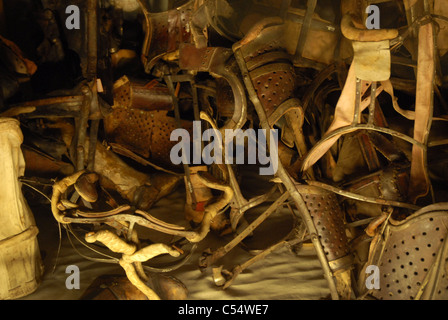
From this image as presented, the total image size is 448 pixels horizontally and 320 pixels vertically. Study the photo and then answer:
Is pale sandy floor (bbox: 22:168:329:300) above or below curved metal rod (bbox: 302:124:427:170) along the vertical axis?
below

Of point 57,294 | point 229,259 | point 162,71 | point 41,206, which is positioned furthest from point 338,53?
point 41,206

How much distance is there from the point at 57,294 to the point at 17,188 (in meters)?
0.80

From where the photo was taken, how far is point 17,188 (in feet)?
8.40

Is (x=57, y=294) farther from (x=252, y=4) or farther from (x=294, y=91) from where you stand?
(x=252, y=4)

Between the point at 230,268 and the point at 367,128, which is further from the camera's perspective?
the point at 230,268

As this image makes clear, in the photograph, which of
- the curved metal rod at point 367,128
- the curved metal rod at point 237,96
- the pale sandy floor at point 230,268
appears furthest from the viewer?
the pale sandy floor at point 230,268

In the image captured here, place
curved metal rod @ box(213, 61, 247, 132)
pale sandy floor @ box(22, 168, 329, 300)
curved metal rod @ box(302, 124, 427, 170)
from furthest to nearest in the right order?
1. pale sandy floor @ box(22, 168, 329, 300)
2. curved metal rod @ box(213, 61, 247, 132)
3. curved metal rod @ box(302, 124, 427, 170)

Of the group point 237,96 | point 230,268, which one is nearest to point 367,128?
point 237,96

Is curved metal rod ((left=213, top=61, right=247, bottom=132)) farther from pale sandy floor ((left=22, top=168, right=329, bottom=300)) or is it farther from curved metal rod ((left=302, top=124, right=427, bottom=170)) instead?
pale sandy floor ((left=22, top=168, right=329, bottom=300))

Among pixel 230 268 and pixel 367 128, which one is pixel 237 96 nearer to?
pixel 367 128

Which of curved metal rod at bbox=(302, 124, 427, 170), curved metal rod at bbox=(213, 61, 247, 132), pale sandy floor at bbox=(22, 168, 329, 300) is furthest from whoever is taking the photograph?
pale sandy floor at bbox=(22, 168, 329, 300)

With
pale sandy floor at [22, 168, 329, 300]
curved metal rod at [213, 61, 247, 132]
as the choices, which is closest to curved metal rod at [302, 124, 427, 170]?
curved metal rod at [213, 61, 247, 132]

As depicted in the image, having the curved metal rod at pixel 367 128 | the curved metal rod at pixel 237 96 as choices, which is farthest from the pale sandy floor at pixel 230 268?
the curved metal rod at pixel 237 96

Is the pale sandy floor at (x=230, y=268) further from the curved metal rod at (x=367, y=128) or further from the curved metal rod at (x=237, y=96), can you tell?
the curved metal rod at (x=237, y=96)
